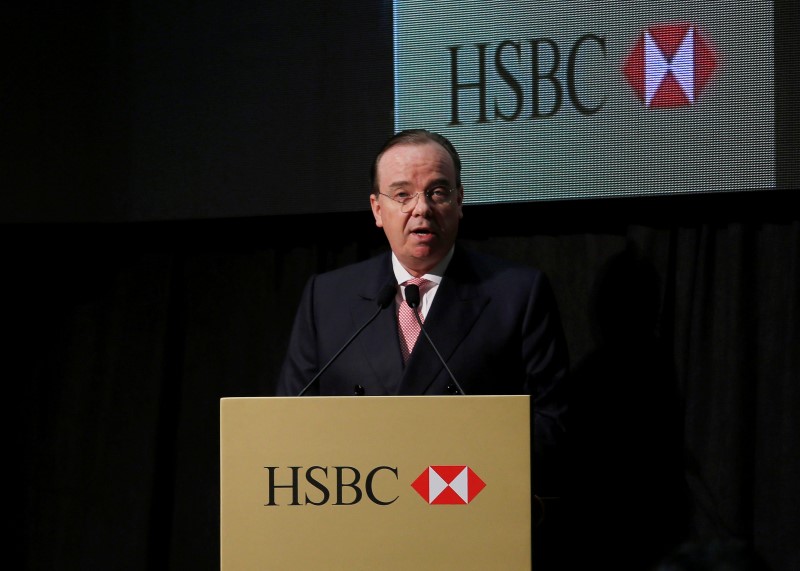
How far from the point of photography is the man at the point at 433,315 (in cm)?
276

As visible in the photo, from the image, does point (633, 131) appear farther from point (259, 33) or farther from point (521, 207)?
point (259, 33)

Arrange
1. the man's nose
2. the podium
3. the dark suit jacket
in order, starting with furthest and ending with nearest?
1. the man's nose
2. the dark suit jacket
3. the podium

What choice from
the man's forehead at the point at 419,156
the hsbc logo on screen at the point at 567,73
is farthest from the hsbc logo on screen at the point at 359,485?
the hsbc logo on screen at the point at 567,73

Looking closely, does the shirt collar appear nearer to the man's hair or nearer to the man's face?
the man's face

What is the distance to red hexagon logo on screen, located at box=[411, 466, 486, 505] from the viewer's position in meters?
2.04

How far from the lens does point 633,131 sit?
128 inches

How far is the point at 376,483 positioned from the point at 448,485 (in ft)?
0.46

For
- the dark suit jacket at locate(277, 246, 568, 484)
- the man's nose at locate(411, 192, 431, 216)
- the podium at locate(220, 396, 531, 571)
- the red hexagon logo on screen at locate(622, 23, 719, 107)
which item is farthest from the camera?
the red hexagon logo on screen at locate(622, 23, 719, 107)

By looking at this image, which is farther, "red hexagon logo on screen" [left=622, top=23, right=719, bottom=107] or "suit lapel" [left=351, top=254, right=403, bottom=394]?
"red hexagon logo on screen" [left=622, top=23, right=719, bottom=107]

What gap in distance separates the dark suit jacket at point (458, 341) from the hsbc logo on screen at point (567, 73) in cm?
61

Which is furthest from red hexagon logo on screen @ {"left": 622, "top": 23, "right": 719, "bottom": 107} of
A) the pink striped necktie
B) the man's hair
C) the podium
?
the podium

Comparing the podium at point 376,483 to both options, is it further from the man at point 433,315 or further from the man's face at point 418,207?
the man's face at point 418,207

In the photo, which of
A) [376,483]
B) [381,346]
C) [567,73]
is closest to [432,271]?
[381,346]

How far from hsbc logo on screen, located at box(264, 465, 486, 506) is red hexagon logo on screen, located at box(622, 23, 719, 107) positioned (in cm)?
166
